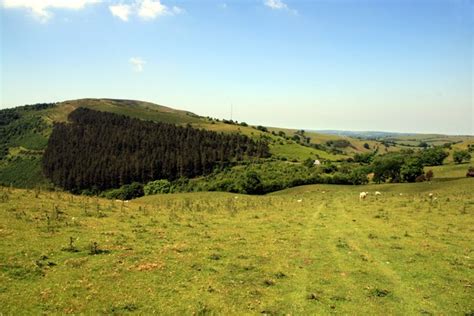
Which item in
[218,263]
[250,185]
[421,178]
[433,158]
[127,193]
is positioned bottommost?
[127,193]

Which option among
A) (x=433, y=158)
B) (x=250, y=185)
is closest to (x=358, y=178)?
(x=250, y=185)

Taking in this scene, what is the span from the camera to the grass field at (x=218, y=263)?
1298 cm

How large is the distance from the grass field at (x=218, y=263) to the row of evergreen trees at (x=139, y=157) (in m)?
134

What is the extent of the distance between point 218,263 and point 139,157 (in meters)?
162

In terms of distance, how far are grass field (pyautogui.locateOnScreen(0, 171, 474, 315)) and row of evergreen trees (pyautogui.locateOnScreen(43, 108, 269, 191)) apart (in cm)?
13414

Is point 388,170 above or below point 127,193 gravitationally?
above

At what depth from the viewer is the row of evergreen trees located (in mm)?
161975

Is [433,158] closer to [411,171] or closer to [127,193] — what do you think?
[411,171]

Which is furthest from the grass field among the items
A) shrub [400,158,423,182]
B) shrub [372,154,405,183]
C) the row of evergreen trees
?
the row of evergreen trees

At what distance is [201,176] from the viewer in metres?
162

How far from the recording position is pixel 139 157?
173m

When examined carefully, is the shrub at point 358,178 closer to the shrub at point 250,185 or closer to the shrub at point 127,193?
Result: the shrub at point 250,185

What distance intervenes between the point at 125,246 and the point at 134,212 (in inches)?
462

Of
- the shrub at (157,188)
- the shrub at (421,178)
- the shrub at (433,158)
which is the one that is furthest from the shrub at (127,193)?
the shrub at (433,158)
